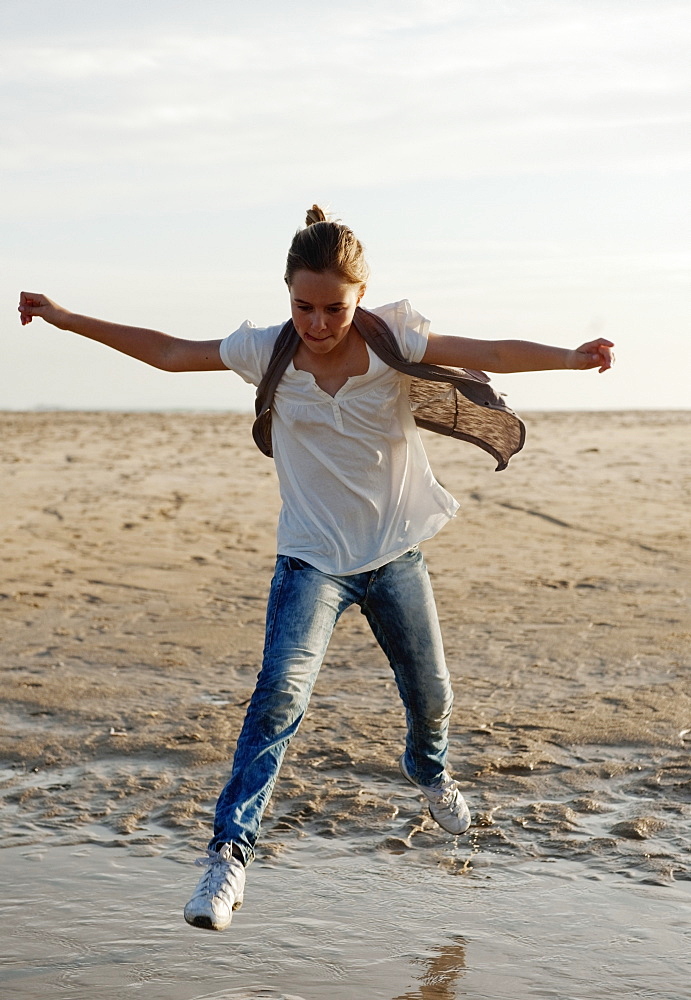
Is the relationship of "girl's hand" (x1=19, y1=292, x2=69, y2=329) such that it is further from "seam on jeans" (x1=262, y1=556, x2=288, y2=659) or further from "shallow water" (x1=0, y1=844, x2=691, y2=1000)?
"shallow water" (x1=0, y1=844, x2=691, y2=1000)

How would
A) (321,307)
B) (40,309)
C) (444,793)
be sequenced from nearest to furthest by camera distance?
(321,307) < (40,309) < (444,793)

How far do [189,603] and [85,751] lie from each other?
3348 mm

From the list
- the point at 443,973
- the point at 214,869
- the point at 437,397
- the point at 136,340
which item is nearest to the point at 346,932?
the point at 443,973

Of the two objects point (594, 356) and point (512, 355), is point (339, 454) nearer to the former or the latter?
point (512, 355)

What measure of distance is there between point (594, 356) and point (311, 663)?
1.21 meters

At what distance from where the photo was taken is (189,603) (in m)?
8.99

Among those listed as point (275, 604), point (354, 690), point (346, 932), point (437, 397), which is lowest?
point (346, 932)

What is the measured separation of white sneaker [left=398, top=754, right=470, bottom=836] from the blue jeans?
3.4 inches

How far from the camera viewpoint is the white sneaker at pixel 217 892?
337cm

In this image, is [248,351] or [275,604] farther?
[248,351]

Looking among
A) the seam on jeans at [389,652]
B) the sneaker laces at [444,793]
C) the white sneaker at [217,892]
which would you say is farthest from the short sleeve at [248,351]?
the sneaker laces at [444,793]

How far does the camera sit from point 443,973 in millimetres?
3594

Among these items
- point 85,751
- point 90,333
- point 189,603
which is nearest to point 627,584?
point 189,603

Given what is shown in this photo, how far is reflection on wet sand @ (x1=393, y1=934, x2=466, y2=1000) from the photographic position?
11.4ft
